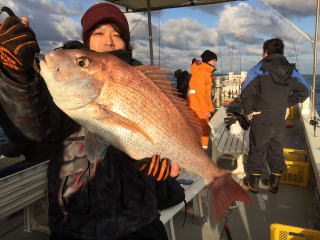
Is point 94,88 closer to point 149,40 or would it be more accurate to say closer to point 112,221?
point 112,221

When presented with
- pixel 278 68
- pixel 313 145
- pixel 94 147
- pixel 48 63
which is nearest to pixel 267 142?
pixel 313 145

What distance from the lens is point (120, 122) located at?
150 cm

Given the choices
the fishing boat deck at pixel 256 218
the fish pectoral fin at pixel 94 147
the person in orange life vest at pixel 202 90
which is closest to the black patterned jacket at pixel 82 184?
the fish pectoral fin at pixel 94 147

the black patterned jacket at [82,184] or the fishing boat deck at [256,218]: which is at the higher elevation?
the black patterned jacket at [82,184]

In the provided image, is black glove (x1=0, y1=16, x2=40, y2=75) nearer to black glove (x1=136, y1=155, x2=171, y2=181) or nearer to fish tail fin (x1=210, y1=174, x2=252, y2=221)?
black glove (x1=136, y1=155, x2=171, y2=181)

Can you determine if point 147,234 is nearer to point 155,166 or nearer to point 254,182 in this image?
point 155,166

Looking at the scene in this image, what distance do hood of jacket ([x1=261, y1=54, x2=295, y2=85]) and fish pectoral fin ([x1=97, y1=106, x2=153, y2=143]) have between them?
10.7ft

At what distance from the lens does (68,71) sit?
1.44 m

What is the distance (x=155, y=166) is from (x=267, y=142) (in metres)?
3.23

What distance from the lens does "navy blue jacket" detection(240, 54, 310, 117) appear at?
A: 161 inches

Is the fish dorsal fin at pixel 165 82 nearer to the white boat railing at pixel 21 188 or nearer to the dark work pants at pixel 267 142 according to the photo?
the white boat railing at pixel 21 188

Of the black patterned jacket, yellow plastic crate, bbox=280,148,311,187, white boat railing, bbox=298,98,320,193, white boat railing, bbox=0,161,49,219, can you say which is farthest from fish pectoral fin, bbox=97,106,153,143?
yellow plastic crate, bbox=280,148,311,187

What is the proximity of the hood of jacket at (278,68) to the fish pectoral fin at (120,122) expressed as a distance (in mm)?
3252

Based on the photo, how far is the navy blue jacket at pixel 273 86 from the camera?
4102mm
